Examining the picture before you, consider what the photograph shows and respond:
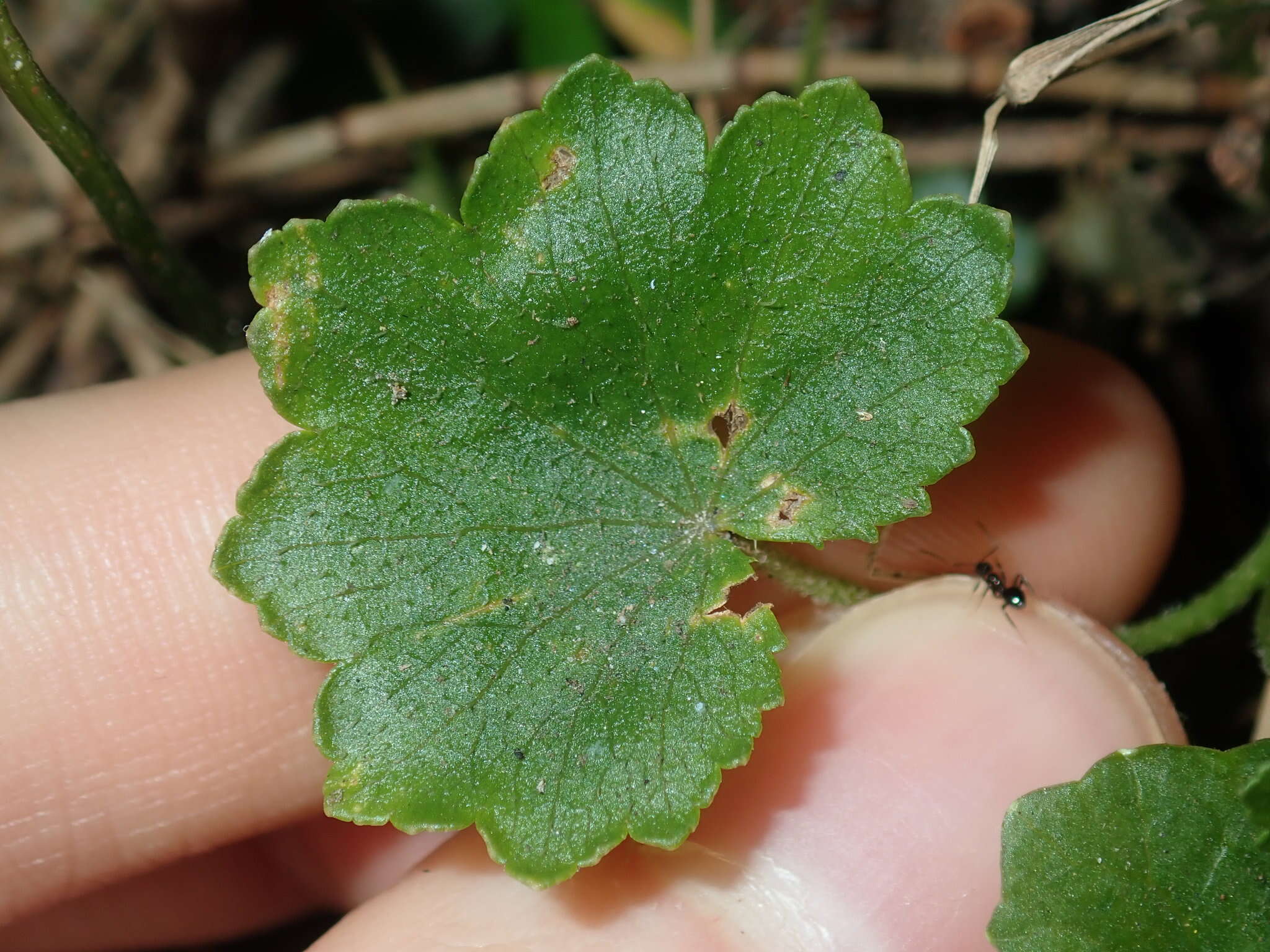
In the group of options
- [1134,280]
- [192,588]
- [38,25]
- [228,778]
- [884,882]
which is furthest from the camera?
[38,25]

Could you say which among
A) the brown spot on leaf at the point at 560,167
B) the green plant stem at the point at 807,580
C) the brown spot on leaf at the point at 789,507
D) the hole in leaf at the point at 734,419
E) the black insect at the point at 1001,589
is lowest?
the black insect at the point at 1001,589

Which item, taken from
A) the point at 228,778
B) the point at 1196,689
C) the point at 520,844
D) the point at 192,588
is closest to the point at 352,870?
the point at 228,778

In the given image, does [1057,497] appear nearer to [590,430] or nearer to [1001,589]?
[1001,589]

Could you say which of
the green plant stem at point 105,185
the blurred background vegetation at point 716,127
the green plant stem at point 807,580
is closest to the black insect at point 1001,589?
the green plant stem at point 807,580

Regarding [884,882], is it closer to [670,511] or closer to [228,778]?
[670,511]

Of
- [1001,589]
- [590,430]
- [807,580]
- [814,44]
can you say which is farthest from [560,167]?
[814,44]

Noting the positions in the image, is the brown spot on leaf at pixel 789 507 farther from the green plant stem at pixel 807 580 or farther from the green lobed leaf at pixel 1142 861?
the green lobed leaf at pixel 1142 861

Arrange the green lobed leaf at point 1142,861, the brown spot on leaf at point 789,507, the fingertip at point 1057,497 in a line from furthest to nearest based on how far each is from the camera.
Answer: the fingertip at point 1057,497, the brown spot on leaf at point 789,507, the green lobed leaf at point 1142,861

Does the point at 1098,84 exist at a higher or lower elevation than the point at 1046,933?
higher
